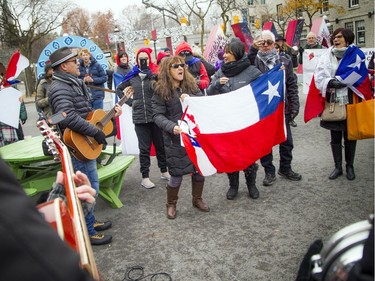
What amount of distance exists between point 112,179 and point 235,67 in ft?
6.51

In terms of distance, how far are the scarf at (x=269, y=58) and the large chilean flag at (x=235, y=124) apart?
1.08 feet

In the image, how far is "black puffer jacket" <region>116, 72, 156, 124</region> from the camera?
15.9 feet

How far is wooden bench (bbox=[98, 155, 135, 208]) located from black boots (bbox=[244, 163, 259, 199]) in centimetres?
153

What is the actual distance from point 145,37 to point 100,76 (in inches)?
604

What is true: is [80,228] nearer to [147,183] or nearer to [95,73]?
[147,183]

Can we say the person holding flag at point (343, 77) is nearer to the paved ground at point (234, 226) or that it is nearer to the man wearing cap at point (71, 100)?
the paved ground at point (234, 226)

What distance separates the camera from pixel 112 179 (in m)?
4.36

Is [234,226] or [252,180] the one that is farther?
[252,180]

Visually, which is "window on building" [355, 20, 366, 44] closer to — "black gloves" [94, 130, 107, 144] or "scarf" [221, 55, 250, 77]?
"scarf" [221, 55, 250, 77]

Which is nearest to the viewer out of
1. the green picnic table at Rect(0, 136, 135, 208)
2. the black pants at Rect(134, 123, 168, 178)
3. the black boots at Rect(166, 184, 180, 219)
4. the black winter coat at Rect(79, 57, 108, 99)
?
the black boots at Rect(166, 184, 180, 219)

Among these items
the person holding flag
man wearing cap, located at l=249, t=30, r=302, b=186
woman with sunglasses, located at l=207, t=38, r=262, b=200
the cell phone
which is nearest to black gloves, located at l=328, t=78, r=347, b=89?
the person holding flag

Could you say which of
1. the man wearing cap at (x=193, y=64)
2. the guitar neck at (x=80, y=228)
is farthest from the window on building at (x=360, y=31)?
the guitar neck at (x=80, y=228)

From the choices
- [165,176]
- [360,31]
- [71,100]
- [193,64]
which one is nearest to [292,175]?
[165,176]

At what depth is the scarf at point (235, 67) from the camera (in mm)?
4180
